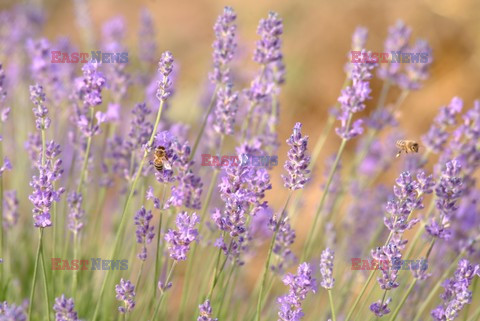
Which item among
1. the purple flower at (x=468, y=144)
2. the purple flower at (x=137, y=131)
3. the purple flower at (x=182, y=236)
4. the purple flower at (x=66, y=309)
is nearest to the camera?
the purple flower at (x=66, y=309)

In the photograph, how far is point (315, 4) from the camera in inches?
316

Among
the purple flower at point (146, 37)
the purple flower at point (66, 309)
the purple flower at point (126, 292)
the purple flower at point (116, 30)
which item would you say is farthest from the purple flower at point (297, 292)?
the purple flower at point (116, 30)

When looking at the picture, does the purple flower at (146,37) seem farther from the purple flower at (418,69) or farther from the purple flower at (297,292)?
the purple flower at (297,292)

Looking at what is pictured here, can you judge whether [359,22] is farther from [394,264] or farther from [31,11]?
[394,264]

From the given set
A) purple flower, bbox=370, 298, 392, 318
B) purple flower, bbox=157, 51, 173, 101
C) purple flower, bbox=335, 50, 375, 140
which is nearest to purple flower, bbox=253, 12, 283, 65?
purple flower, bbox=335, 50, 375, 140

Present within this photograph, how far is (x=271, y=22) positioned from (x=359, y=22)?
14.0ft

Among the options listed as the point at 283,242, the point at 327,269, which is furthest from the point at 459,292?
the point at 283,242

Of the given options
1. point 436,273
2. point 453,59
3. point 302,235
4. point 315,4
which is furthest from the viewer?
point 315,4

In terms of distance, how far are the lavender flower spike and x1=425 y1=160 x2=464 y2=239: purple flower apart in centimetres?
47

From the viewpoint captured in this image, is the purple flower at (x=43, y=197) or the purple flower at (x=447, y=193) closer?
the purple flower at (x=43, y=197)

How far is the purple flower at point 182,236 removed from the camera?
1.78 meters

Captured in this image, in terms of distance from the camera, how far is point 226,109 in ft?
7.52

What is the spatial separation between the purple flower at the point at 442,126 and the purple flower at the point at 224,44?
3.20 feet

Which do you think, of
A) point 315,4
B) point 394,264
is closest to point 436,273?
Answer: point 394,264
